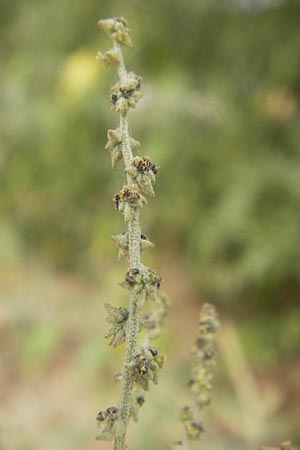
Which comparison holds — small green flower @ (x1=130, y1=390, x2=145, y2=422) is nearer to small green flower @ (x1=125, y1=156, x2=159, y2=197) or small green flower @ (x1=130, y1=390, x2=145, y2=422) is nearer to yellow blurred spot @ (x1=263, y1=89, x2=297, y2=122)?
small green flower @ (x1=125, y1=156, x2=159, y2=197)

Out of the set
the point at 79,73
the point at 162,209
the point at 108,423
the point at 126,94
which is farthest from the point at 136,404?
the point at 79,73

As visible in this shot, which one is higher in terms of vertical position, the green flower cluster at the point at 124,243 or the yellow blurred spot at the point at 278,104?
the yellow blurred spot at the point at 278,104

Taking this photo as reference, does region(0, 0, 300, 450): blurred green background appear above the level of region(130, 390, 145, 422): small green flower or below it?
above

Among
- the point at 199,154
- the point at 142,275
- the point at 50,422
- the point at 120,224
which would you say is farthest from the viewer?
the point at 120,224

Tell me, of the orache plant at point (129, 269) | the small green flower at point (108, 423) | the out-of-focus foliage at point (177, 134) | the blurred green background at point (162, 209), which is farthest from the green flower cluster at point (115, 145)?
the out-of-focus foliage at point (177, 134)

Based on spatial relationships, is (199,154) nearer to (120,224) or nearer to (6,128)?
(120,224)

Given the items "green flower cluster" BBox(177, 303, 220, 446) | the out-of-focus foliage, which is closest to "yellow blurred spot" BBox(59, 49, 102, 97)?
the out-of-focus foliage

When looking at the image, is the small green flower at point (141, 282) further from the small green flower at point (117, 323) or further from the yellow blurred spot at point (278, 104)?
the yellow blurred spot at point (278, 104)

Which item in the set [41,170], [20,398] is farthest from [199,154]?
[20,398]
